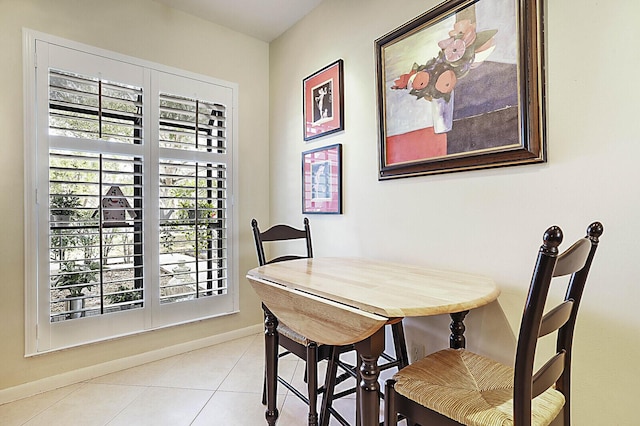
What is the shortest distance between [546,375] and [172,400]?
76.5 inches

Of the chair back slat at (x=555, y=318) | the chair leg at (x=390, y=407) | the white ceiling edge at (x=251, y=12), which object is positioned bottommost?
the chair leg at (x=390, y=407)

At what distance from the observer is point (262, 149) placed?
3145 millimetres

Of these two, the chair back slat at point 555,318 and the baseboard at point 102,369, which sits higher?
the chair back slat at point 555,318

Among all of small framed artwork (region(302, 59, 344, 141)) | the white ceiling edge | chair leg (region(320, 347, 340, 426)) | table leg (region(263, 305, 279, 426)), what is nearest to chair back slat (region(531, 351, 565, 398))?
chair leg (region(320, 347, 340, 426))

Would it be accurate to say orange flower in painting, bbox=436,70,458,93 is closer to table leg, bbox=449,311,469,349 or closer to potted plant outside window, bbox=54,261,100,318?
table leg, bbox=449,311,469,349

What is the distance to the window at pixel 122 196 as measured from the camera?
82.5 inches

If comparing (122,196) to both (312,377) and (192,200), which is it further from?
(312,377)

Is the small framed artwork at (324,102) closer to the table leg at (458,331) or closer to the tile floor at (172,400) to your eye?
the table leg at (458,331)

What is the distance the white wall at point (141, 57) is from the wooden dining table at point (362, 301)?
4.44ft

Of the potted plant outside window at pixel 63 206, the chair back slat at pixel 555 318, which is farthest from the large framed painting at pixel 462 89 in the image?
the potted plant outside window at pixel 63 206

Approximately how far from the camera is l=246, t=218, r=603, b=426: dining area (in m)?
0.82

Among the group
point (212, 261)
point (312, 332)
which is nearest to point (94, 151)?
point (212, 261)

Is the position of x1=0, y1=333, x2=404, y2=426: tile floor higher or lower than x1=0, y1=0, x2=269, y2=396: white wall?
lower

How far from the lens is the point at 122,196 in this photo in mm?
2359
